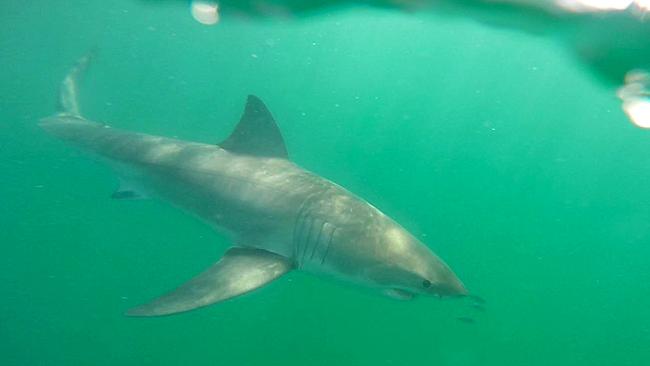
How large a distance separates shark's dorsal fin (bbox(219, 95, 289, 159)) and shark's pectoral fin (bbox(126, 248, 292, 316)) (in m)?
1.80

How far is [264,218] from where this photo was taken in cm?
629

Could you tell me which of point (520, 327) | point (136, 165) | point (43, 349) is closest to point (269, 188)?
point (136, 165)

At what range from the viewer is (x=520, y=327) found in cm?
1861

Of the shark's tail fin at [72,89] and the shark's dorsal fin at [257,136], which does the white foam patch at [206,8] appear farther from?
the shark's dorsal fin at [257,136]

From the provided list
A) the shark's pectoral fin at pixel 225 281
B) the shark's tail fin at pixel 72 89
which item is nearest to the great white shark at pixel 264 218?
the shark's pectoral fin at pixel 225 281

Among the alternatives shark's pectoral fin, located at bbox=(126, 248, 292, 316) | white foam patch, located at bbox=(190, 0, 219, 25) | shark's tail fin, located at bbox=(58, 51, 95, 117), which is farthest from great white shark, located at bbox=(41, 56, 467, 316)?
white foam patch, located at bbox=(190, 0, 219, 25)

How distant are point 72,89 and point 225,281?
10.0 metres

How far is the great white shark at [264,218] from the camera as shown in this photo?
17.3 feet

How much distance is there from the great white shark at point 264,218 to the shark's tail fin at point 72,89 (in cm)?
387

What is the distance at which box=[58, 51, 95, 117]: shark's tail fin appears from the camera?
11734 millimetres

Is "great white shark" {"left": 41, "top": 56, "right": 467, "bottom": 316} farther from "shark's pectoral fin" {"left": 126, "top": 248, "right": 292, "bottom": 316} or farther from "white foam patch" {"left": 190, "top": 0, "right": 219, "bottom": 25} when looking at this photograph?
"white foam patch" {"left": 190, "top": 0, "right": 219, "bottom": 25}

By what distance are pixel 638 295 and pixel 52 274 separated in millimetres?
41448

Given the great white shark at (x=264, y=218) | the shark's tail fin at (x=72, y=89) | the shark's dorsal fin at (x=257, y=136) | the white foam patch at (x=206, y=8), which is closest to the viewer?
the great white shark at (x=264, y=218)

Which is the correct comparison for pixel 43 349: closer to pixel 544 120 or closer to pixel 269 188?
pixel 269 188
